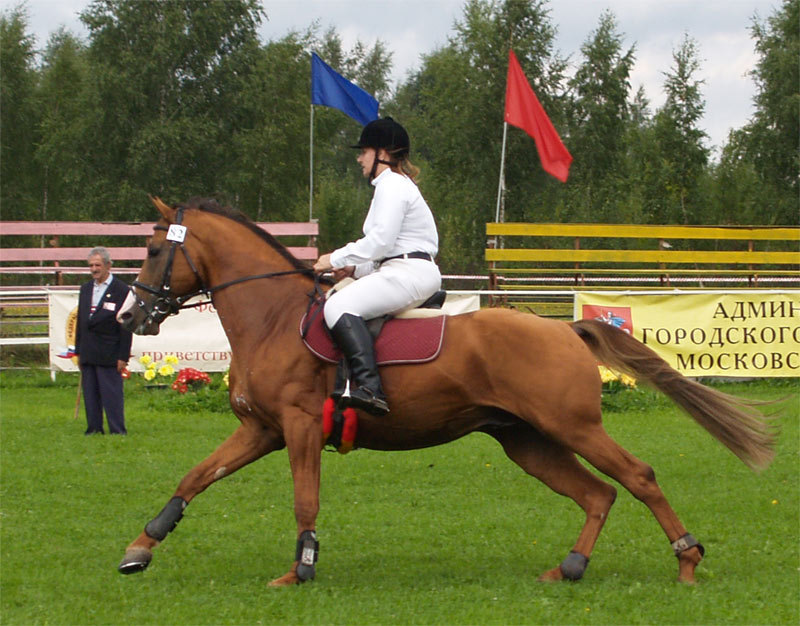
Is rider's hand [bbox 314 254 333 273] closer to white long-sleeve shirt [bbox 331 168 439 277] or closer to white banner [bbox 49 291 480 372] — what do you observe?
white long-sleeve shirt [bbox 331 168 439 277]

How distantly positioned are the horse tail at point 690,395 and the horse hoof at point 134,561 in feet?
10.4

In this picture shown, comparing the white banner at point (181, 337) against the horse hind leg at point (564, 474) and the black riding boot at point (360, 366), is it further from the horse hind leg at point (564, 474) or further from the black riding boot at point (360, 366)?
the black riding boot at point (360, 366)

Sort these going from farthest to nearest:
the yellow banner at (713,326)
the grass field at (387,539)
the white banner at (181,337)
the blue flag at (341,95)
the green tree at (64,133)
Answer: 1. the green tree at (64,133)
2. the blue flag at (341,95)
3. the white banner at (181,337)
4. the yellow banner at (713,326)
5. the grass field at (387,539)

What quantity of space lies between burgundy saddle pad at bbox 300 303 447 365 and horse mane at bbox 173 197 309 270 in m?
0.63

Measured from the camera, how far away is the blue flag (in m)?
24.2

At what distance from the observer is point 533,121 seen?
26.3m

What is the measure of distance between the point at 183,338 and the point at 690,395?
37.2 ft

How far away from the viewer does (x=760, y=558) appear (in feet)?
22.8

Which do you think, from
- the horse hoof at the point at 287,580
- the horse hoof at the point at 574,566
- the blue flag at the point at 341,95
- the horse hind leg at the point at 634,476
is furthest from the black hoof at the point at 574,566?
the blue flag at the point at 341,95

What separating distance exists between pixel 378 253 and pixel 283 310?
795mm

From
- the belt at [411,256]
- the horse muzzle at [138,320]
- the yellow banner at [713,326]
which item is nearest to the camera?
the belt at [411,256]

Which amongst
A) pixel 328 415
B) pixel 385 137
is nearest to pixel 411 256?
pixel 385 137

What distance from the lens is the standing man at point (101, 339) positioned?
1221 centimetres

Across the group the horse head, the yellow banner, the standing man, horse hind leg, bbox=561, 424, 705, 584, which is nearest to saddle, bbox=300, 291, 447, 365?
the horse head
